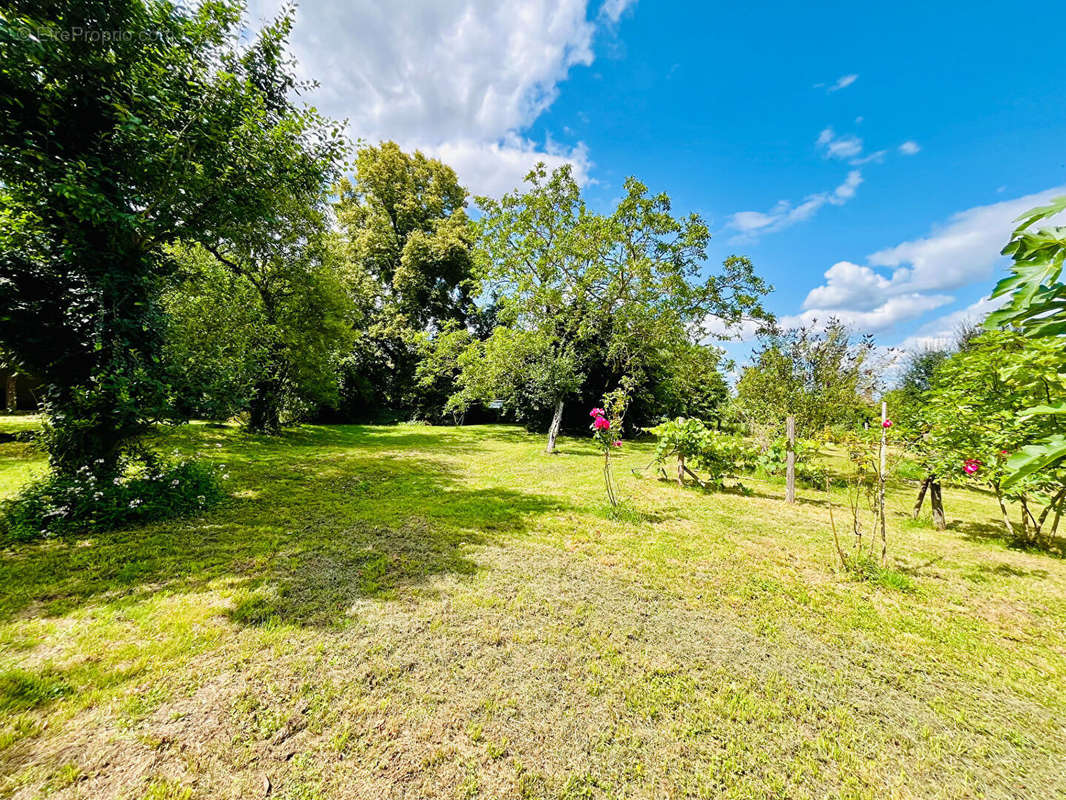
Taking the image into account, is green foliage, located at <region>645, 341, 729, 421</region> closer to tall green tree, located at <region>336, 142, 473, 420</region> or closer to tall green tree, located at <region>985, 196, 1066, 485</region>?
tall green tree, located at <region>336, 142, 473, 420</region>

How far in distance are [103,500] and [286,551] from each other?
7.88 ft

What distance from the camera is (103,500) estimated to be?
173 inches

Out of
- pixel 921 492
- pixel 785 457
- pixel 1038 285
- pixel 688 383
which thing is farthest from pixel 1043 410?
pixel 688 383

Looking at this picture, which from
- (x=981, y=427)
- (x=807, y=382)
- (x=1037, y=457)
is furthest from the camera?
(x=807, y=382)

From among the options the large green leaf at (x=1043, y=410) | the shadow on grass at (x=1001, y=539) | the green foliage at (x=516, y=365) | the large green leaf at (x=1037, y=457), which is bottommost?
the shadow on grass at (x=1001, y=539)

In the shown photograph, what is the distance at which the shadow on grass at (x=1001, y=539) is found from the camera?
16.9ft

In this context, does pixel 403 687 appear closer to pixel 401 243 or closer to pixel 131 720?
pixel 131 720

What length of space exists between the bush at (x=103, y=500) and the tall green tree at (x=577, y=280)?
342 inches

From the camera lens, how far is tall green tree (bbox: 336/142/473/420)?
65.5ft

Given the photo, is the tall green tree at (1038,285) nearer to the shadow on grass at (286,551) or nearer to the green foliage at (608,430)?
the shadow on grass at (286,551)

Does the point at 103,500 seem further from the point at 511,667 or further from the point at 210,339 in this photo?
the point at 210,339

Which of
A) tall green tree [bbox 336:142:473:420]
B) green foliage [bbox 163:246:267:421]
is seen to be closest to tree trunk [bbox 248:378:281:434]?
green foliage [bbox 163:246:267:421]

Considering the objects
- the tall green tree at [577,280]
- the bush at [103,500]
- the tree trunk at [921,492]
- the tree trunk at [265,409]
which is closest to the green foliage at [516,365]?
the tall green tree at [577,280]

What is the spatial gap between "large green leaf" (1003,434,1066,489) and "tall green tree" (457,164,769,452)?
11355mm
